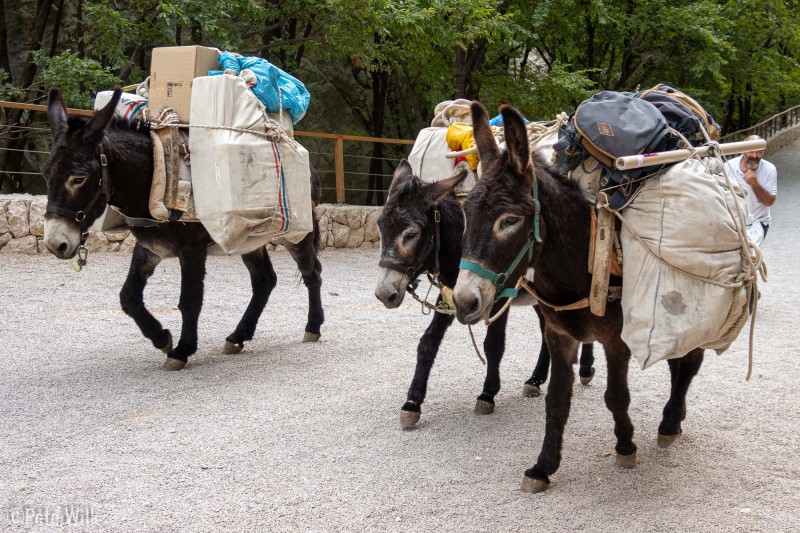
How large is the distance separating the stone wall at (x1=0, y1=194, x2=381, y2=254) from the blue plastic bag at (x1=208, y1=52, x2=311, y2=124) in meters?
2.77

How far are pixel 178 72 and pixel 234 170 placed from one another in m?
1.06

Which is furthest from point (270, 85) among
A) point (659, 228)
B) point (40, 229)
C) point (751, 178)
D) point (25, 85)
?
point (25, 85)

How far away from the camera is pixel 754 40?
19.0m

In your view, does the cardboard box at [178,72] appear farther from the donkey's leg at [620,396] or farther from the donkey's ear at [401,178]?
the donkey's leg at [620,396]

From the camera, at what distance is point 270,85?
5688mm

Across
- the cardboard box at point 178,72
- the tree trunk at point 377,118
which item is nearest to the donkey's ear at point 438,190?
the cardboard box at point 178,72

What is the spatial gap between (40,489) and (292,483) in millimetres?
1155

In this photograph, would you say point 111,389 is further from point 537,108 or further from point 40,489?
point 537,108

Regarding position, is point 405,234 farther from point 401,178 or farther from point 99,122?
point 99,122

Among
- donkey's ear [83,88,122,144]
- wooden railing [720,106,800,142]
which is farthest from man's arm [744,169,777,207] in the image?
wooden railing [720,106,800,142]

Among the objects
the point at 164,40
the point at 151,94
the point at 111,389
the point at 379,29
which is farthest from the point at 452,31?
the point at 111,389

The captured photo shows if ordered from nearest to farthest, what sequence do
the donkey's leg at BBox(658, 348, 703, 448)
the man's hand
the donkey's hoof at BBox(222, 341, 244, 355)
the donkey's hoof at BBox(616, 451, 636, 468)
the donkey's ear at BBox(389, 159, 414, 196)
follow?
1. the donkey's hoof at BBox(616, 451, 636, 468)
2. the donkey's leg at BBox(658, 348, 703, 448)
3. the donkey's ear at BBox(389, 159, 414, 196)
4. the donkey's hoof at BBox(222, 341, 244, 355)
5. the man's hand

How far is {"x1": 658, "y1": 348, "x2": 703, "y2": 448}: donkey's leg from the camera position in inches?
159

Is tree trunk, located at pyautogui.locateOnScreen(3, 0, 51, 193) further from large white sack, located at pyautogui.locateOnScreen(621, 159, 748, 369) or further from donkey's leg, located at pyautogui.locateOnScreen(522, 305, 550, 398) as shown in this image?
large white sack, located at pyautogui.locateOnScreen(621, 159, 748, 369)
